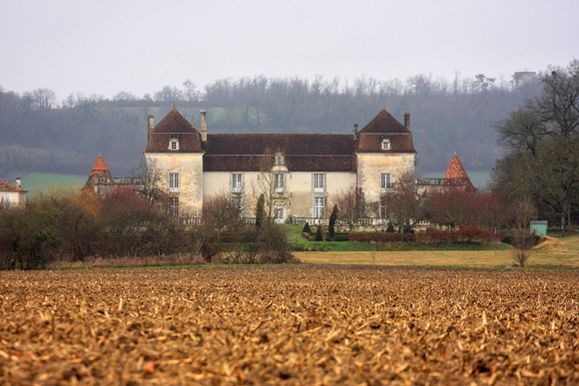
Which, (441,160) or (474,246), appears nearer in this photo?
(474,246)

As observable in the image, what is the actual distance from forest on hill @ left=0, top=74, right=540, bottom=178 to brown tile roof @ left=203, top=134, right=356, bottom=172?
159ft

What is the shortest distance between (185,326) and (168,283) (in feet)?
48.6

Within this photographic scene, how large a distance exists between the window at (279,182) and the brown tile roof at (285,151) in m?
1.00

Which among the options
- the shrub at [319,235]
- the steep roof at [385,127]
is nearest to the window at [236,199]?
the shrub at [319,235]

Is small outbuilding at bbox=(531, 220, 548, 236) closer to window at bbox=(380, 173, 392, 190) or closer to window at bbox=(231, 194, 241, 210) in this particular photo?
window at bbox=(380, 173, 392, 190)

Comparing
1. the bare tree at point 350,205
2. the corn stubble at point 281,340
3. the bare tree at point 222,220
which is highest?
the bare tree at point 350,205

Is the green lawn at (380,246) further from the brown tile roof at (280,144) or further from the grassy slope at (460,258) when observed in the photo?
the brown tile roof at (280,144)

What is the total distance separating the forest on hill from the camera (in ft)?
438

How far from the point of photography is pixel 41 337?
12812mm

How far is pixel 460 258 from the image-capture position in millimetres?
51219

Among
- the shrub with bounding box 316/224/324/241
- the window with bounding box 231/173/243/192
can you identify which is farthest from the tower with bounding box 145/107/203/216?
the shrub with bounding box 316/224/324/241

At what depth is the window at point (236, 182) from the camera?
3022 inches

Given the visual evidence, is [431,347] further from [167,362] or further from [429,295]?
[429,295]

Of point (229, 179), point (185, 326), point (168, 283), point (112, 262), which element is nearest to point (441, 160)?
point (229, 179)
